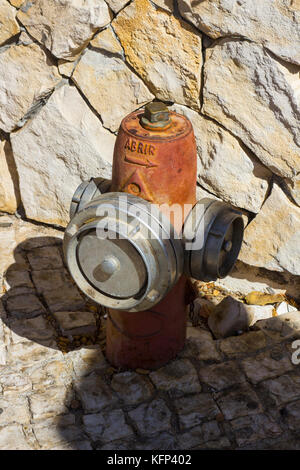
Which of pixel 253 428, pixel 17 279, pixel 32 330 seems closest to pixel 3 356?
pixel 32 330

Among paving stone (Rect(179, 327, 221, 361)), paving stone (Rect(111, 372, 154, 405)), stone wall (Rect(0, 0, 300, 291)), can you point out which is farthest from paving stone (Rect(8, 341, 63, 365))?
stone wall (Rect(0, 0, 300, 291))

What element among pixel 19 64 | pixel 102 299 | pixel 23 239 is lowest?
pixel 23 239

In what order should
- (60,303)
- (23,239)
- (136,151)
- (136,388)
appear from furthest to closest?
(23,239) → (60,303) → (136,388) → (136,151)

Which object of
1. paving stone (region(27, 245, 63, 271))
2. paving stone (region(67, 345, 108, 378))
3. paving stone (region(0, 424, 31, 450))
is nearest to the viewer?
paving stone (region(0, 424, 31, 450))

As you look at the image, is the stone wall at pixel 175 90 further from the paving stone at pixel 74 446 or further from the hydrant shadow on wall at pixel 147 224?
the paving stone at pixel 74 446

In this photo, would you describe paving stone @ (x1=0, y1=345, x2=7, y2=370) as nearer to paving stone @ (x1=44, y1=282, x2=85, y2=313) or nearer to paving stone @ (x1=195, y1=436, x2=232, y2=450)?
paving stone @ (x1=44, y1=282, x2=85, y2=313)

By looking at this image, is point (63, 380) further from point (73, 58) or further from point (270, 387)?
point (73, 58)

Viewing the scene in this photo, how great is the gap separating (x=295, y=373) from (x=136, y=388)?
932mm

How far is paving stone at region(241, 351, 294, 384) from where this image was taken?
139 inches

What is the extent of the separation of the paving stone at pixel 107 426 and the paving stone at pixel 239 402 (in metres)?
0.53

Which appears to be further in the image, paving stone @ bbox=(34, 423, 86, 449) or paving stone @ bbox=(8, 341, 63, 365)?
paving stone @ bbox=(8, 341, 63, 365)

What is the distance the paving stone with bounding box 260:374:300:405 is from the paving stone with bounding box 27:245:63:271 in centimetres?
175
